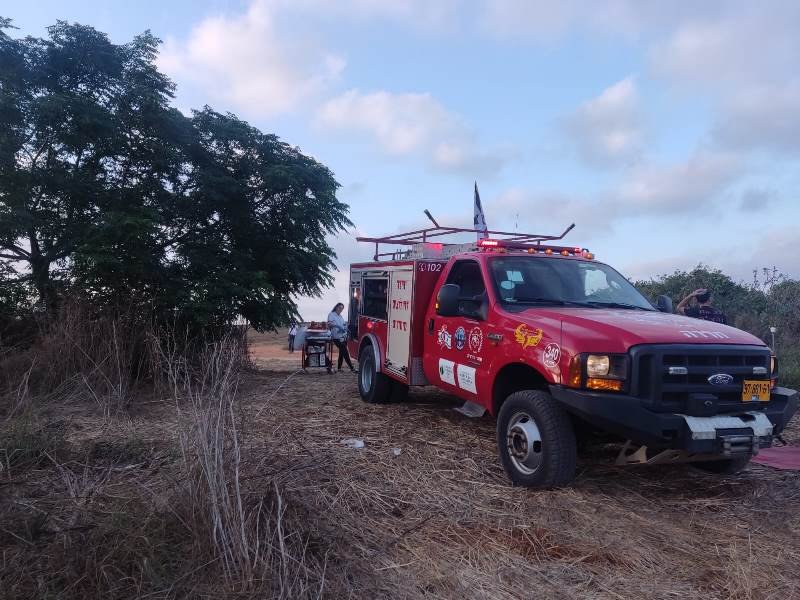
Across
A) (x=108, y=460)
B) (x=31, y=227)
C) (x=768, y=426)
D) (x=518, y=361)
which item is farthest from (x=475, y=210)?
(x=31, y=227)

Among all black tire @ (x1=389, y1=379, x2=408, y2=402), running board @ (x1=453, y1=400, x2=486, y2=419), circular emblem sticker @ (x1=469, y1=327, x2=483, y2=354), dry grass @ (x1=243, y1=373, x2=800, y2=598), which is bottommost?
dry grass @ (x1=243, y1=373, x2=800, y2=598)

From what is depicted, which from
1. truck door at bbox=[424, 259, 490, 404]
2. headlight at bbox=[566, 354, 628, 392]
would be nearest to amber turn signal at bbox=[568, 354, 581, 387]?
headlight at bbox=[566, 354, 628, 392]

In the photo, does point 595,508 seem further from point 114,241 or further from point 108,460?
point 114,241

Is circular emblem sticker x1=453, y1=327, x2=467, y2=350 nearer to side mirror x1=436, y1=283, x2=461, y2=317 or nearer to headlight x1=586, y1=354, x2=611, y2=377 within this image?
side mirror x1=436, y1=283, x2=461, y2=317

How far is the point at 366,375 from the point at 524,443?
4.30 m

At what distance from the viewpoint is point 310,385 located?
1111 centimetres

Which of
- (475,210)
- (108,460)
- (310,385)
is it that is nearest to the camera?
(108,460)

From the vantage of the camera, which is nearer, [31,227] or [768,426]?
[768,426]

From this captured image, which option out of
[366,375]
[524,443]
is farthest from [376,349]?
[524,443]

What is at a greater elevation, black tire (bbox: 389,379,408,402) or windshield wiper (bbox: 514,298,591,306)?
windshield wiper (bbox: 514,298,591,306)

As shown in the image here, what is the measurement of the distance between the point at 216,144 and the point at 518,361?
34.8 feet

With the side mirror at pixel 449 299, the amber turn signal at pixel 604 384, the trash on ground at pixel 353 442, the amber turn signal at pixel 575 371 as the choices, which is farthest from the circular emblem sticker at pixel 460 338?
the amber turn signal at pixel 604 384

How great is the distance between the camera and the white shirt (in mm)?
14609

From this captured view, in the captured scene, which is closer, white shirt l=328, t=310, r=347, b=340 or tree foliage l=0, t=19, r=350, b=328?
tree foliage l=0, t=19, r=350, b=328
